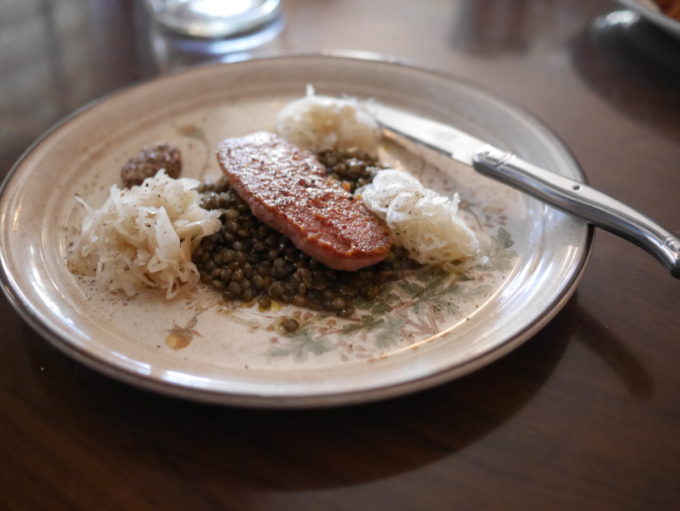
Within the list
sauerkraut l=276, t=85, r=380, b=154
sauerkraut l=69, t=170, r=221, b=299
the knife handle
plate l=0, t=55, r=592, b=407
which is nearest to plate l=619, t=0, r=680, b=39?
plate l=0, t=55, r=592, b=407

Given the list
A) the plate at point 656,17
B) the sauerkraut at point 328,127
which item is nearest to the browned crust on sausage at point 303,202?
the sauerkraut at point 328,127

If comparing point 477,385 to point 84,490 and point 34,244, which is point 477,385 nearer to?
point 84,490

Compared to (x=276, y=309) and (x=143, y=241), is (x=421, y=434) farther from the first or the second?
(x=143, y=241)

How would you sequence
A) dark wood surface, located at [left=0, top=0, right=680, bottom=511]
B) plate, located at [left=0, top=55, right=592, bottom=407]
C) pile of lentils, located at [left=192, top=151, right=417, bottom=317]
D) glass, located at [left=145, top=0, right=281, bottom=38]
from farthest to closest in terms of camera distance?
glass, located at [left=145, top=0, right=281, bottom=38]
pile of lentils, located at [left=192, top=151, right=417, bottom=317]
plate, located at [left=0, top=55, right=592, bottom=407]
dark wood surface, located at [left=0, top=0, right=680, bottom=511]

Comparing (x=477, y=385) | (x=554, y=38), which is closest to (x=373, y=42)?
(x=554, y=38)

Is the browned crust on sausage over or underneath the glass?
underneath

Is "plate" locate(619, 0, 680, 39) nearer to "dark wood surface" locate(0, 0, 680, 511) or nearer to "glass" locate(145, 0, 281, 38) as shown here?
"dark wood surface" locate(0, 0, 680, 511)
